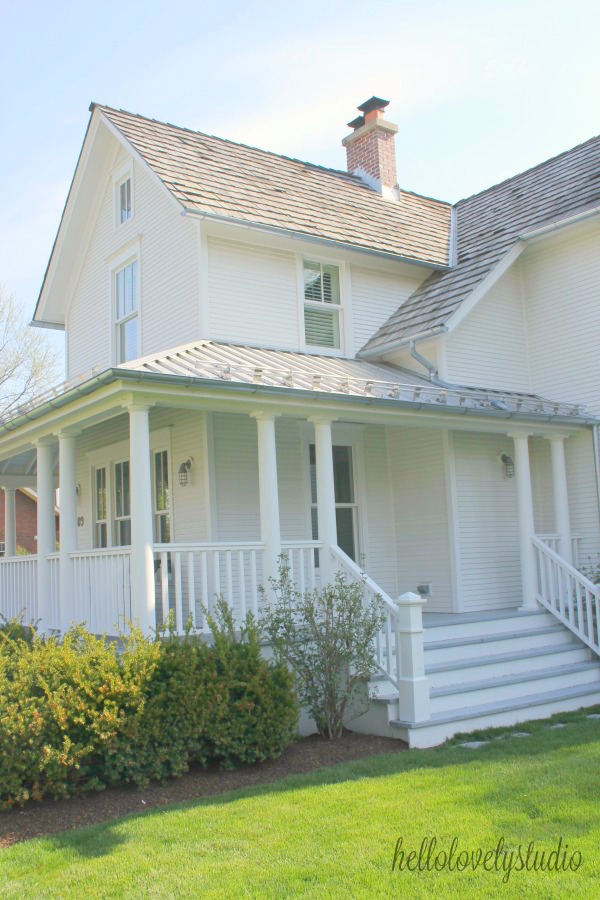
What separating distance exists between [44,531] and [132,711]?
14.6 ft

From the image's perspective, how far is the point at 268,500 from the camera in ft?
30.5

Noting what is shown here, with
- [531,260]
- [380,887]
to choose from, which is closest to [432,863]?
[380,887]

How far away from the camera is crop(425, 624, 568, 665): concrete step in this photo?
32.1 ft

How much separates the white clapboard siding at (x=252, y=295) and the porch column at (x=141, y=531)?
3607mm

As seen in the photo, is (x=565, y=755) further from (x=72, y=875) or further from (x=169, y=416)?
(x=169, y=416)

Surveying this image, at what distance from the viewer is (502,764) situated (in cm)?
721

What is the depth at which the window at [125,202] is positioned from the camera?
1406 centimetres

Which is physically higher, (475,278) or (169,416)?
(475,278)

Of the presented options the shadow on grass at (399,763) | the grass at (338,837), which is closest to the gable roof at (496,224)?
the shadow on grass at (399,763)

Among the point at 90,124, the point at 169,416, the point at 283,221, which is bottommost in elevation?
the point at 169,416

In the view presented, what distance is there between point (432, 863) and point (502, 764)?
2213mm

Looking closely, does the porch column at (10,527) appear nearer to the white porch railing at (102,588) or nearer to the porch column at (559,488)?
the white porch railing at (102,588)

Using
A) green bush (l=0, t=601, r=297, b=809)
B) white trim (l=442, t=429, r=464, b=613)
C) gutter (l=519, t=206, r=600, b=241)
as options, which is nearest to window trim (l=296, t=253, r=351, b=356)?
white trim (l=442, t=429, r=464, b=613)

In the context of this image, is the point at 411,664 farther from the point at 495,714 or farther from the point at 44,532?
the point at 44,532
